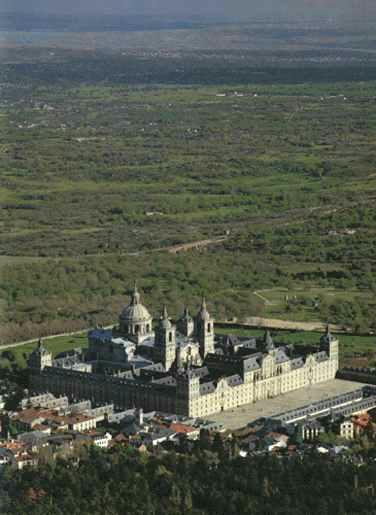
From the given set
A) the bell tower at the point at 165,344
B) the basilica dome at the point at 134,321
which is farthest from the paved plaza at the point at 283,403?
the basilica dome at the point at 134,321

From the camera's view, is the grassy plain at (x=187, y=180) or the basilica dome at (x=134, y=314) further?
the grassy plain at (x=187, y=180)

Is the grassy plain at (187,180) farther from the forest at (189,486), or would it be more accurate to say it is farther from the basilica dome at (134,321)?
the forest at (189,486)

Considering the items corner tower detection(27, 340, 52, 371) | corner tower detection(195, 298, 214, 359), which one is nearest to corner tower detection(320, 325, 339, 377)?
corner tower detection(195, 298, 214, 359)

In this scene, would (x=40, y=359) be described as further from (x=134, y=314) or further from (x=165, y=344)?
(x=165, y=344)

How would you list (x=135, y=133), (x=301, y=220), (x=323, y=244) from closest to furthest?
1. (x=323, y=244)
2. (x=301, y=220)
3. (x=135, y=133)

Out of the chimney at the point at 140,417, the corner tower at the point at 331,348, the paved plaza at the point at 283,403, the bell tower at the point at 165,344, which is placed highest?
the bell tower at the point at 165,344

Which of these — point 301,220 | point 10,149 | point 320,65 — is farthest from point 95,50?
point 301,220

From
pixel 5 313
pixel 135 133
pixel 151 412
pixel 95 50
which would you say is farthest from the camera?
pixel 95 50

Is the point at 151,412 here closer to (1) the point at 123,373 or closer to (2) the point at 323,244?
(1) the point at 123,373
